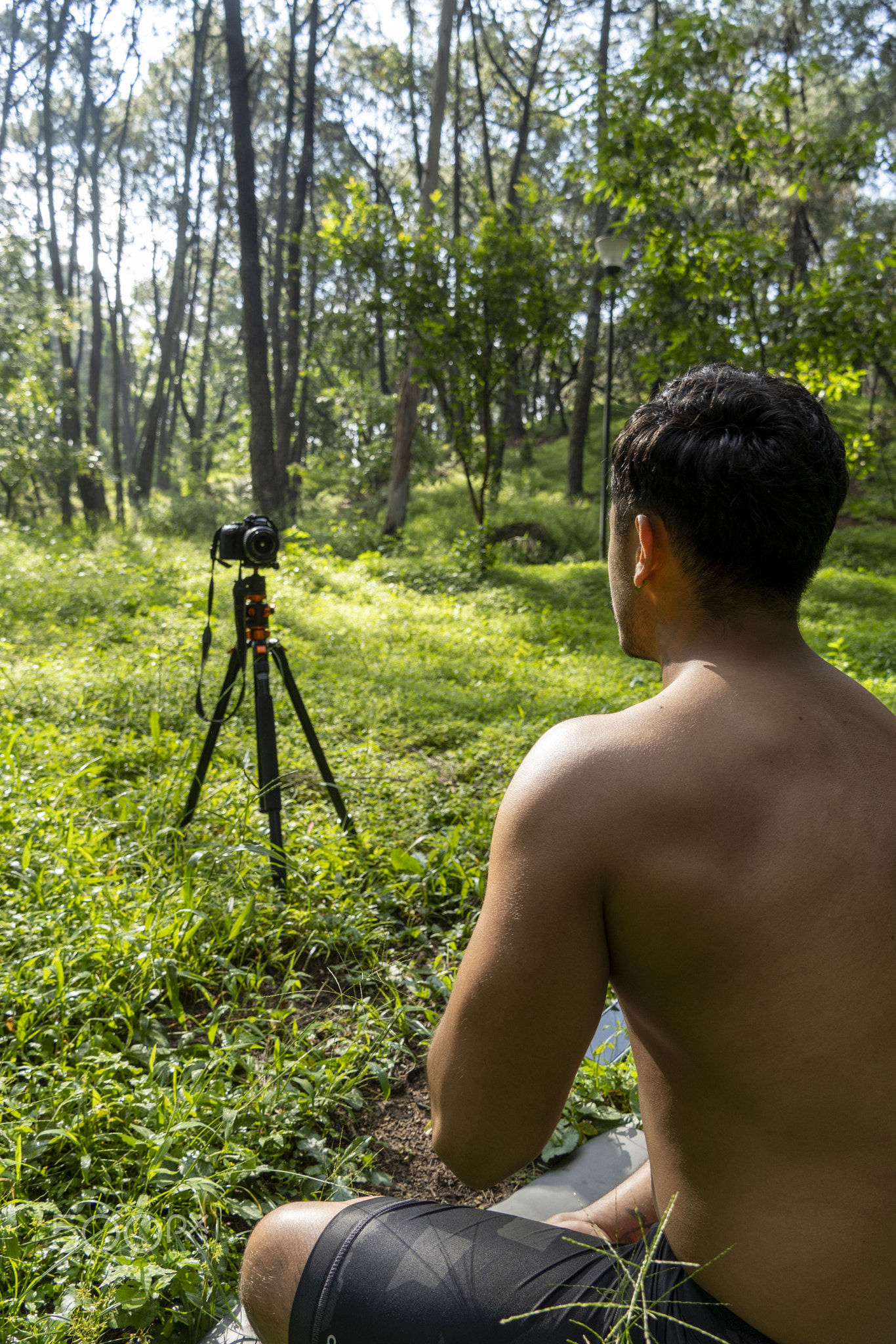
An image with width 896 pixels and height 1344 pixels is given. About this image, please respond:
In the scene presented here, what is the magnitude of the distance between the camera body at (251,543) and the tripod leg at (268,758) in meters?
0.34

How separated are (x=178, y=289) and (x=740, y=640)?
820 inches

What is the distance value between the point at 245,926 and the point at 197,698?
0.97m

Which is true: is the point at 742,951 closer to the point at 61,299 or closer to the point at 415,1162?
the point at 415,1162

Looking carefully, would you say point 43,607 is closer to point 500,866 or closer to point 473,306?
point 473,306

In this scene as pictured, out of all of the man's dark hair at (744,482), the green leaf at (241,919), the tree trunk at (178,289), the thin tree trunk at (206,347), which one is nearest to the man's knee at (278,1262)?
the man's dark hair at (744,482)

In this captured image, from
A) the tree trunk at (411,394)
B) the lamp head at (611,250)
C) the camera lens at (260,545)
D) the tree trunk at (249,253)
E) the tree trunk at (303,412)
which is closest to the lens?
the camera lens at (260,545)

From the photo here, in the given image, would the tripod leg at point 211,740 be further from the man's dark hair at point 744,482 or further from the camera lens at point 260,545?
the man's dark hair at point 744,482

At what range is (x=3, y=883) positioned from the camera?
9.40 ft

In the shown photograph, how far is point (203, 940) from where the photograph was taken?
2758 mm

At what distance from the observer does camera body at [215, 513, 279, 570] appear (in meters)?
2.94

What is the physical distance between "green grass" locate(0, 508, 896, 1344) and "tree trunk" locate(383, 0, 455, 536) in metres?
6.49

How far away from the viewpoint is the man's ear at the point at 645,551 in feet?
3.60

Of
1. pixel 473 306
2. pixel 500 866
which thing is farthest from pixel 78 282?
pixel 500 866

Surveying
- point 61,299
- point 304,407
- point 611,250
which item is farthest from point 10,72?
point 611,250
